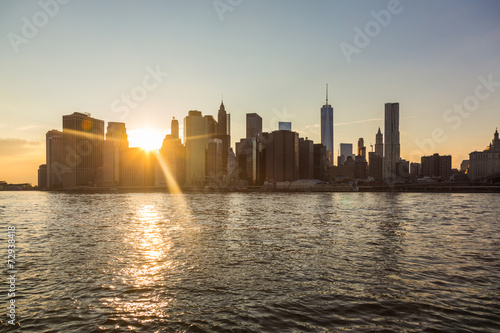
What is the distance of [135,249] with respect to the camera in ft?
129

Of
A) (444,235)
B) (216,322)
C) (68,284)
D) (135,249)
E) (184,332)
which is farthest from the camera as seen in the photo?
(444,235)

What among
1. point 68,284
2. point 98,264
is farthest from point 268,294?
point 98,264

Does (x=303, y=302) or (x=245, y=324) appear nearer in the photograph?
(x=245, y=324)

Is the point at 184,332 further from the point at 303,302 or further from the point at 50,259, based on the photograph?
the point at 50,259

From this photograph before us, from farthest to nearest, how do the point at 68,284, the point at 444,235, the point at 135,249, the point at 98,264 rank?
the point at 444,235, the point at 135,249, the point at 98,264, the point at 68,284

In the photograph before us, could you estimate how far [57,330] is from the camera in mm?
16938

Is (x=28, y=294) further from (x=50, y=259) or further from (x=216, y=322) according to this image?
(x=216, y=322)

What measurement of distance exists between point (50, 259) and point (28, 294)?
40.3 feet

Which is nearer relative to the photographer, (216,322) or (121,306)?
(216,322)

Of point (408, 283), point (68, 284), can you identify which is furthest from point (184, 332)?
point (408, 283)

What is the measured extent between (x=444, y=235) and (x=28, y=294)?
5501 cm

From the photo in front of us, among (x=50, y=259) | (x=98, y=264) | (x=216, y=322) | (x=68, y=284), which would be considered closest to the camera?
(x=216, y=322)

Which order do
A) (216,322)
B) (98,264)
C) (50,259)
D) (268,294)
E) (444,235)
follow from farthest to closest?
(444,235) → (50,259) → (98,264) → (268,294) → (216,322)

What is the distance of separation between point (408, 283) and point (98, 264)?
28.3m
